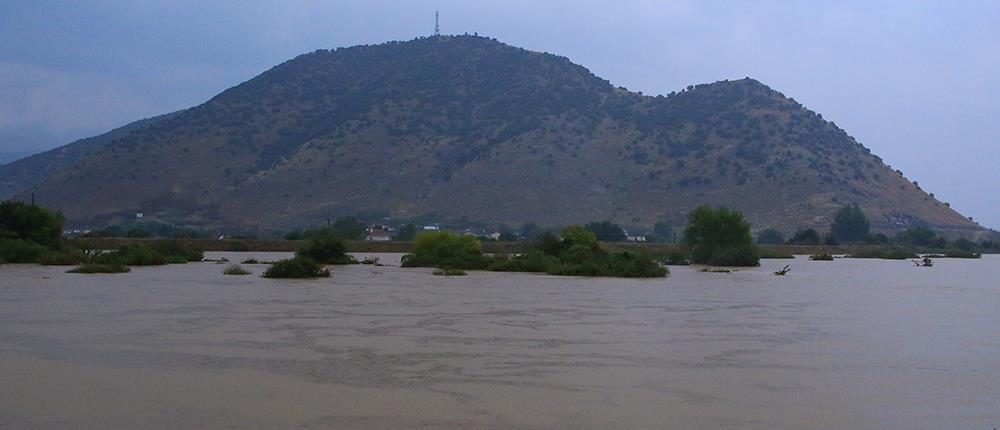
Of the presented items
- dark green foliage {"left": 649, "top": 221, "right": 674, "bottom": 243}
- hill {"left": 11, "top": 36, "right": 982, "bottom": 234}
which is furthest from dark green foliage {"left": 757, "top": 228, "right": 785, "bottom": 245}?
dark green foliage {"left": 649, "top": 221, "right": 674, "bottom": 243}

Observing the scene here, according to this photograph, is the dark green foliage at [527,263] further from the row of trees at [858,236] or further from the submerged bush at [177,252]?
the row of trees at [858,236]

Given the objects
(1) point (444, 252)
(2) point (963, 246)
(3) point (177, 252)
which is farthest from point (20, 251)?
(2) point (963, 246)

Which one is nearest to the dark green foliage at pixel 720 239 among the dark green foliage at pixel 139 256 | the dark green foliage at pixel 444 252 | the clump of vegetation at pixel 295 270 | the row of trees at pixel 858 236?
the dark green foliage at pixel 444 252

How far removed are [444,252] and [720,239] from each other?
15522 mm

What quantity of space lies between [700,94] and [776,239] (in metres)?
40.1

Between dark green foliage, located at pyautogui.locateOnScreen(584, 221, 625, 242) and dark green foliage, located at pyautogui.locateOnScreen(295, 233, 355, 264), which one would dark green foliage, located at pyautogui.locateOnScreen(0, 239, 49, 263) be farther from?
dark green foliage, located at pyautogui.locateOnScreen(584, 221, 625, 242)

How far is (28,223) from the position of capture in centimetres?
4341

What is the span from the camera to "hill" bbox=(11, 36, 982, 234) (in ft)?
298

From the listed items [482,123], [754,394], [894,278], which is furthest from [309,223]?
[754,394]

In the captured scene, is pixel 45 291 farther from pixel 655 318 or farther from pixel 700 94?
pixel 700 94

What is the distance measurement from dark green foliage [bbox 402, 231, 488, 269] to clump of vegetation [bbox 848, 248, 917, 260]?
32.1 m

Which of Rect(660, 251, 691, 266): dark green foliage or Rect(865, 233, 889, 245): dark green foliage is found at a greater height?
Rect(865, 233, 889, 245): dark green foliage

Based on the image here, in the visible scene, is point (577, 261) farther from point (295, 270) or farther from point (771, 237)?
point (771, 237)

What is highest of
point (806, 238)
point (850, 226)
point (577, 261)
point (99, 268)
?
point (850, 226)
